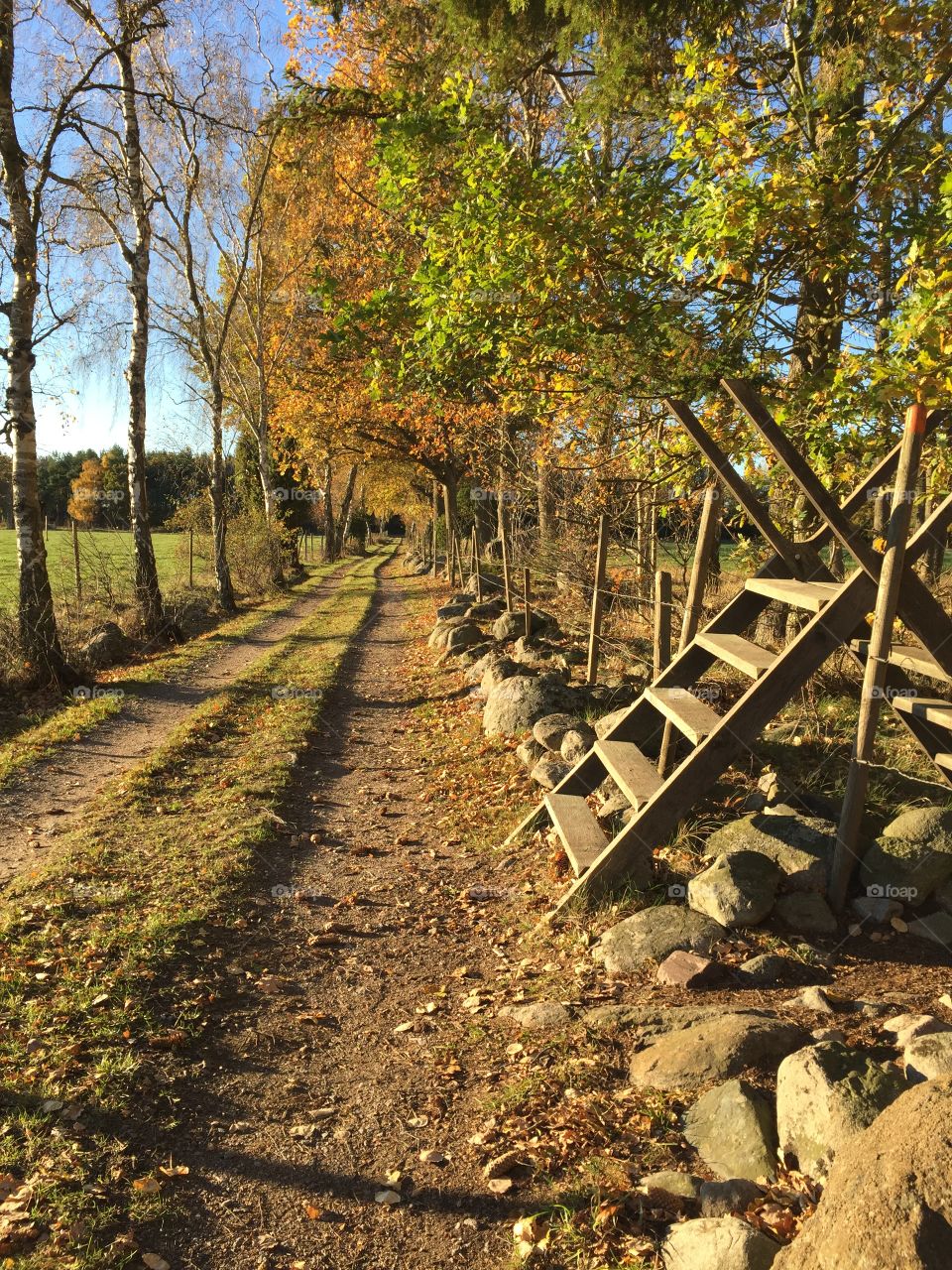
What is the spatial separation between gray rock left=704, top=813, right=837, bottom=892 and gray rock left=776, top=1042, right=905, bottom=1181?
1830 mm

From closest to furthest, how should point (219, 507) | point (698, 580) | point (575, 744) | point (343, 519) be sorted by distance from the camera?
point (698, 580) < point (575, 744) < point (219, 507) < point (343, 519)

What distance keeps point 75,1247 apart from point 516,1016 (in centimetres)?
209

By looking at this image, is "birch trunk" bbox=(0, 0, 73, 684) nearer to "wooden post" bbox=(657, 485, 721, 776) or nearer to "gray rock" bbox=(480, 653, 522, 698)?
"gray rock" bbox=(480, 653, 522, 698)

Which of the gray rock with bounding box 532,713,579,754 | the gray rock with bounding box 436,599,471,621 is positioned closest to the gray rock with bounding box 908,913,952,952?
the gray rock with bounding box 532,713,579,754

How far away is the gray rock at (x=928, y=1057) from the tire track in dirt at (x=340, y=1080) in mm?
1497

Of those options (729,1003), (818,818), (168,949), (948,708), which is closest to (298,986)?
(168,949)

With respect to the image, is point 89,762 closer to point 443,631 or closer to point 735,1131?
point 735,1131

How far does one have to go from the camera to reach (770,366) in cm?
720

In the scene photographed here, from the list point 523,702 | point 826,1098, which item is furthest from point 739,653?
point 523,702

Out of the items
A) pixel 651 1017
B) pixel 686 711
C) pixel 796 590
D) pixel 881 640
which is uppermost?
pixel 796 590

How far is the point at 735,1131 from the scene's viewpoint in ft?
9.83

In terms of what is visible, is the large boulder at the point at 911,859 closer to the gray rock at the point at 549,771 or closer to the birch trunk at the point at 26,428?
the gray rock at the point at 549,771

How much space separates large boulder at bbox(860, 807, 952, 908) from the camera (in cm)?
466

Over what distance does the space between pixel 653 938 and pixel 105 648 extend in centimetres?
1163
